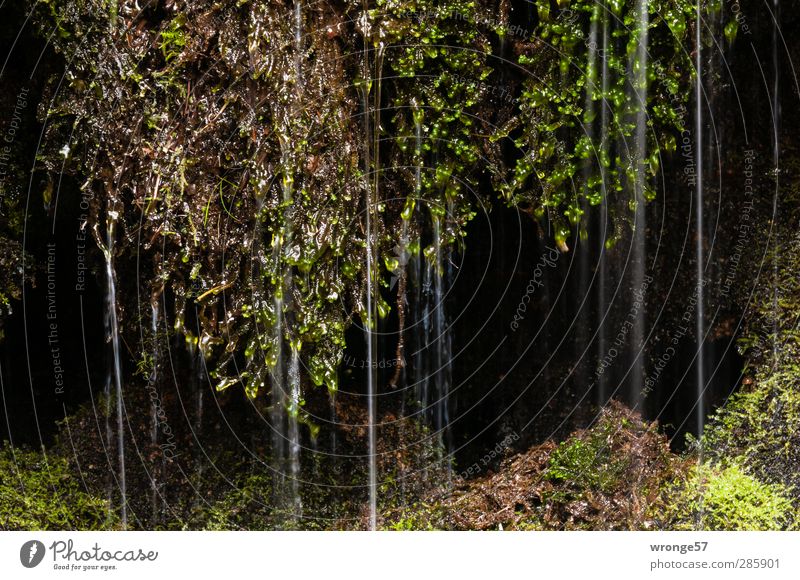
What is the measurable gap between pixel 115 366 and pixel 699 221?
2070 mm

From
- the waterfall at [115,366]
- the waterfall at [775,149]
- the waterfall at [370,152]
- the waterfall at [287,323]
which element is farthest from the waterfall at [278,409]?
the waterfall at [775,149]

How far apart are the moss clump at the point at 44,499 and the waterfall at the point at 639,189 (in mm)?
1862

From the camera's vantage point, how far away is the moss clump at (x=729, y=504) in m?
2.46

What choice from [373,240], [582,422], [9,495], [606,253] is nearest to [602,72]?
[606,253]

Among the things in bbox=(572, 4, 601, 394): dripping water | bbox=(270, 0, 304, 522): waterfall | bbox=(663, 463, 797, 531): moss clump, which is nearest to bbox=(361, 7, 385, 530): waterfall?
bbox=(270, 0, 304, 522): waterfall

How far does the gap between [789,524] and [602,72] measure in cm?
162

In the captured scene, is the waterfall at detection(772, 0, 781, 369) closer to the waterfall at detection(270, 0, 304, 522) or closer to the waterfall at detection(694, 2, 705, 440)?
the waterfall at detection(694, 2, 705, 440)

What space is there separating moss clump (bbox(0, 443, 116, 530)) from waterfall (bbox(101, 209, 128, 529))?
77 millimetres

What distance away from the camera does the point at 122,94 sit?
7.61 ft

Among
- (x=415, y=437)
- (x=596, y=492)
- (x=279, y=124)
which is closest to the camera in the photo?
(x=279, y=124)

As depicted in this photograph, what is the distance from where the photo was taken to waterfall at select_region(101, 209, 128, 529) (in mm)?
2418

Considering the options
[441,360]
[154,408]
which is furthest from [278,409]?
[441,360]

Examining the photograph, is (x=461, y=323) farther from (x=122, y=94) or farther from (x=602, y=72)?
(x=122, y=94)

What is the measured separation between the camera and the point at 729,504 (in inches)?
97.7
